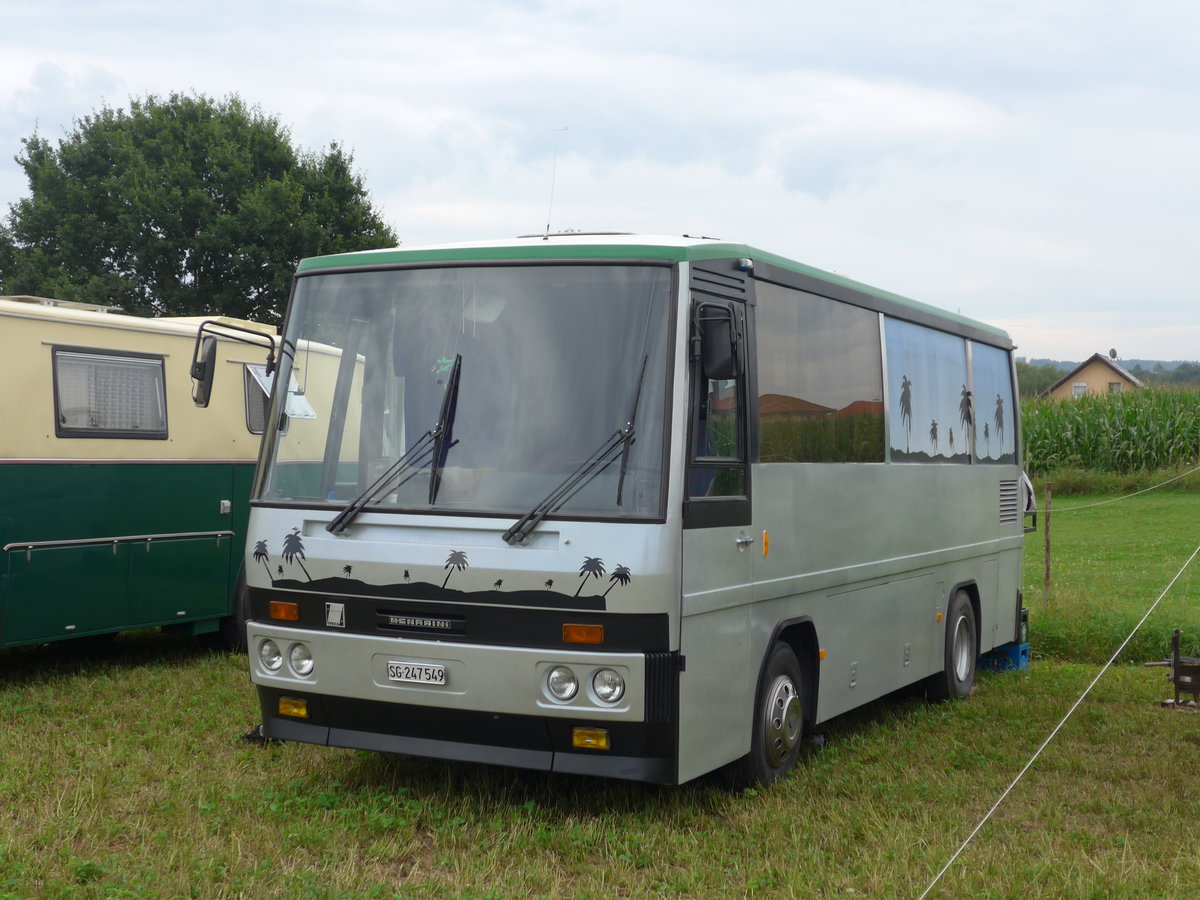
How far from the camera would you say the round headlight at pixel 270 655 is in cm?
707

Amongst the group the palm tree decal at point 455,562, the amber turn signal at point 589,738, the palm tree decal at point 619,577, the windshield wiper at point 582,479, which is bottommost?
the amber turn signal at point 589,738

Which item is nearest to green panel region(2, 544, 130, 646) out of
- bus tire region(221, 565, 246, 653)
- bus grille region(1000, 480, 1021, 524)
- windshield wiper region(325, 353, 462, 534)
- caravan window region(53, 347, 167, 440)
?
caravan window region(53, 347, 167, 440)

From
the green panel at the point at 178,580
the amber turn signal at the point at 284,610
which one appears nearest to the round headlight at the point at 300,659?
the amber turn signal at the point at 284,610

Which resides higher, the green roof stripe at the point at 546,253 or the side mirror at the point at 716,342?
the green roof stripe at the point at 546,253

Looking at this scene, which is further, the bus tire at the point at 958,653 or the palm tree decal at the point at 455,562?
A: the bus tire at the point at 958,653

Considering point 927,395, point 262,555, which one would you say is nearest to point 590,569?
point 262,555

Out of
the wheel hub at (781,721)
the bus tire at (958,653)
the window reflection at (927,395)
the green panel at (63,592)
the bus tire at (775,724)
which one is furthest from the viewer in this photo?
the bus tire at (958,653)

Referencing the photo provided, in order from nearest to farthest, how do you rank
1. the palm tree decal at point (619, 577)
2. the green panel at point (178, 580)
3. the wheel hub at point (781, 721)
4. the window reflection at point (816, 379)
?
the palm tree decal at point (619, 577)
the wheel hub at point (781, 721)
the window reflection at point (816, 379)
the green panel at point (178, 580)

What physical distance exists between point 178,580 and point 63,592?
48.0 inches

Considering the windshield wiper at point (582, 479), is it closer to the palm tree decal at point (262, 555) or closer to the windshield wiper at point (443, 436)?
the windshield wiper at point (443, 436)

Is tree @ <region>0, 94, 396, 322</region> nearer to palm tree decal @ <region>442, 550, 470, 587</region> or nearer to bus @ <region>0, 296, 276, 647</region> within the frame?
bus @ <region>0, 296, 276, 647</region>

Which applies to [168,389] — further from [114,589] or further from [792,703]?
[792,703]

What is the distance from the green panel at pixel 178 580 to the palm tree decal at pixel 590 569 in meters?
5.87

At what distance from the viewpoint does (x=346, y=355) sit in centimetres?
721
